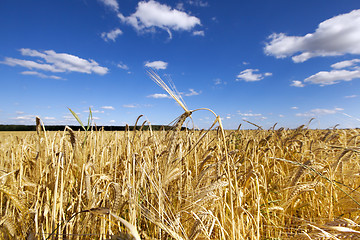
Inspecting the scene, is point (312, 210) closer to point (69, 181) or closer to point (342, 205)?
Result: point (342, 205)

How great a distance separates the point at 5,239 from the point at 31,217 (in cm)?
29

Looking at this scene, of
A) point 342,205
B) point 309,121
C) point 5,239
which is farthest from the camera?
point 309,121

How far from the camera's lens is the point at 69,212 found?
1582 mm

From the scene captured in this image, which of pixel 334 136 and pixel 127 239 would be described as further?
pixel 334 136

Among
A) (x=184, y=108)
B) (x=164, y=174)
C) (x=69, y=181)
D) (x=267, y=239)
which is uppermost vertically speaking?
(x=184, y=108)

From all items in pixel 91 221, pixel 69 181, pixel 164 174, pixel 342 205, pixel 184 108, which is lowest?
pixel 342 205

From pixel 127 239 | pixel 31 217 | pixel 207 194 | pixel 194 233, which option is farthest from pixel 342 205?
pixel 31 217

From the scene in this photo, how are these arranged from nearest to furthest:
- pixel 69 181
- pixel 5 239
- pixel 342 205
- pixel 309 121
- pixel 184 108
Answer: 1. pixel 184 108
2. pixel 5 239
3. pixel 69 181
4. pixel 342 205
5. pixel 309 121

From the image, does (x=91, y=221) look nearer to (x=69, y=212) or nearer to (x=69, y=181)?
(x=69, y=212)

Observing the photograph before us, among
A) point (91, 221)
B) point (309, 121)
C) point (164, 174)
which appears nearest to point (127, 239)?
point (164, 174)

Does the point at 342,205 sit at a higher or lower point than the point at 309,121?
lower

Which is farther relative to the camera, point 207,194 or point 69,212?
point 69,212

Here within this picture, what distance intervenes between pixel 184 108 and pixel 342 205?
2.17 meters

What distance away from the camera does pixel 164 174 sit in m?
1.32
